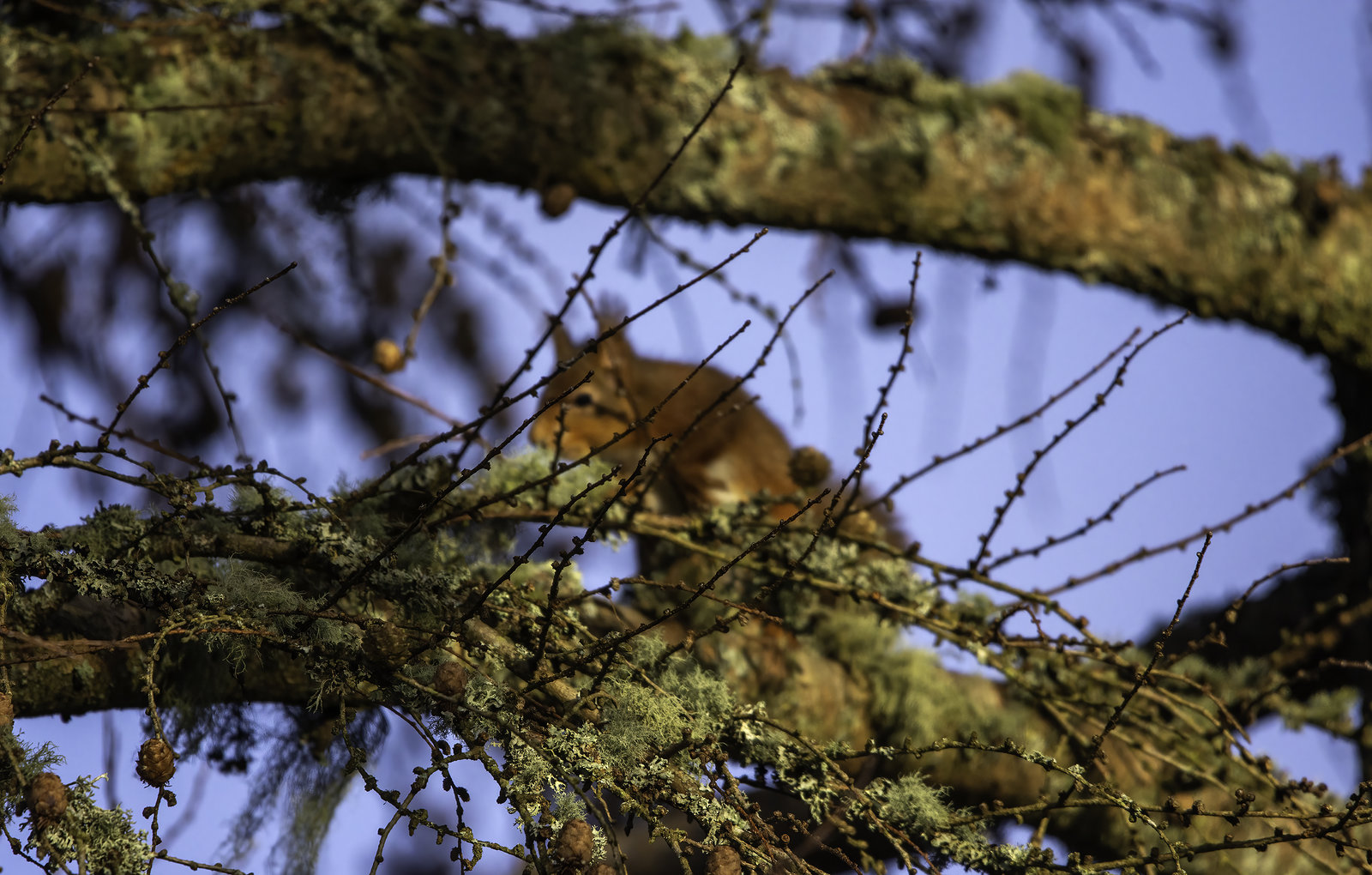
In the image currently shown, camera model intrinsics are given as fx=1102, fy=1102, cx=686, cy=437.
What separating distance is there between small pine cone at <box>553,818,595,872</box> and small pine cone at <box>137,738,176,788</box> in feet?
1.00

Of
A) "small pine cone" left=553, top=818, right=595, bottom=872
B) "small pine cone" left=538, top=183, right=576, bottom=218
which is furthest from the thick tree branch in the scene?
"small pine cone" left=553, top=818, right=595, bottom=872

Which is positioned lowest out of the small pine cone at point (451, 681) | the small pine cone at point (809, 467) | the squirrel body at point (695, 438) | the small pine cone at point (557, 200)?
the small pine cone at point (451, 681)

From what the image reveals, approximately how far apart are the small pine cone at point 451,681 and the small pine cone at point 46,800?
0.94 feet

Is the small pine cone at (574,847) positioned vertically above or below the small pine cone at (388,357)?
below

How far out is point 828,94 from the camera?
2.25m

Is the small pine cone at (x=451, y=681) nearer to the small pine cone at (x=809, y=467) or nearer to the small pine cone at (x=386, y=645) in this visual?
the small pine cone at (x=386, y=645)

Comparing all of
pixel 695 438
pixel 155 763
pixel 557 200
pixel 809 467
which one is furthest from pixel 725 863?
pixel 695 438

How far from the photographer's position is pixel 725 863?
32.9 inches

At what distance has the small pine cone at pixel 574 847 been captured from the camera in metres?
0.83

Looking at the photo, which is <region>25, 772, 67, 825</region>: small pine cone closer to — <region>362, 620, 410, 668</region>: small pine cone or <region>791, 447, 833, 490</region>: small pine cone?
<region>362, 620, 410, 668</region>: small pine cone

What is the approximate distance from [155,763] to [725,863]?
440mm

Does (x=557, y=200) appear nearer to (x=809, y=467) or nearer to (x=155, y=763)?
(x=809, y=467)

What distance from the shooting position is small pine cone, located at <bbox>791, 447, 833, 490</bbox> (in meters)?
1.81

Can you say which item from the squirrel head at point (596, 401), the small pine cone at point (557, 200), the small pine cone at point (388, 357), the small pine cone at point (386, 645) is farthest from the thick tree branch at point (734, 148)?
the small pine cone at point (386, 645)
